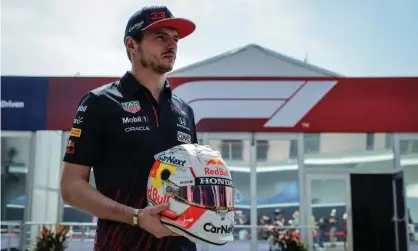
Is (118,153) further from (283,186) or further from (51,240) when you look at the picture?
(283,186)

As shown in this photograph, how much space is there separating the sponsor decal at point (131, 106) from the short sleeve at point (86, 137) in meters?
0.09

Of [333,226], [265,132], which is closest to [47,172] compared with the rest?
[265,132]

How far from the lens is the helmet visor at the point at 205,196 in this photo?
1.33 metres

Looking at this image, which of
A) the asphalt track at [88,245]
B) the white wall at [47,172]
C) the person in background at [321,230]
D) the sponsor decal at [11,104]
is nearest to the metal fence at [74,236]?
the asphalt track at [88,245]

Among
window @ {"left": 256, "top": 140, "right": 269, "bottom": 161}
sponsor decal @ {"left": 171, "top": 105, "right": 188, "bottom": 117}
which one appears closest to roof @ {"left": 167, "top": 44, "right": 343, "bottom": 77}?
window @ {"left": 256, "top": 140, "right": 269, "bottom": 161}

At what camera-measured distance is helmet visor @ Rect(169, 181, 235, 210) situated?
52.4 inches

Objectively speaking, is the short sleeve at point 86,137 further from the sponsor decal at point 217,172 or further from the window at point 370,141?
the window at point 370,141

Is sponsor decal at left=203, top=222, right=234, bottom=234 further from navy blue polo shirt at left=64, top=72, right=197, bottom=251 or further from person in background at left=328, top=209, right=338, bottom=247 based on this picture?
person in background at left=328, top=209, right=338, bottom=247

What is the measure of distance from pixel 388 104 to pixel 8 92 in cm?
791

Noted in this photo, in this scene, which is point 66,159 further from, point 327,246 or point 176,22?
point 327,246

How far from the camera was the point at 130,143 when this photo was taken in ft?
4.77

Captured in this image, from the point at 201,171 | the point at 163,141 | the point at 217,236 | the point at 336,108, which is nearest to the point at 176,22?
the point at 163,141

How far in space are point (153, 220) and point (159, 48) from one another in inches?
22.5

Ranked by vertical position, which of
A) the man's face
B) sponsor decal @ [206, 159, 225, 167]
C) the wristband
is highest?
the man's face
